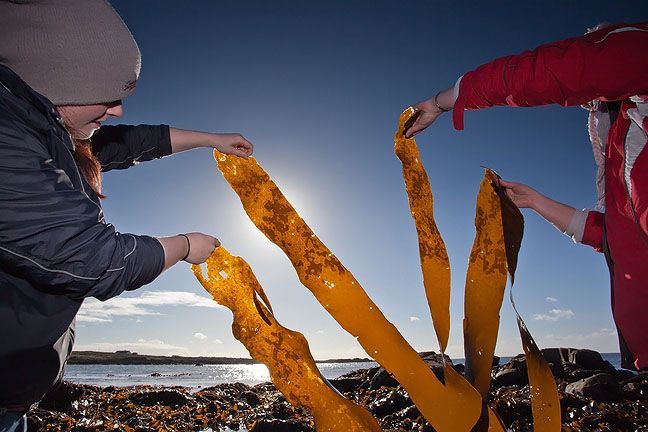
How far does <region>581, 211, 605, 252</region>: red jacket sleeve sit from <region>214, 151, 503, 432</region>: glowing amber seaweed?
116 cm

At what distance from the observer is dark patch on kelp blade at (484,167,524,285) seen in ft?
8.05

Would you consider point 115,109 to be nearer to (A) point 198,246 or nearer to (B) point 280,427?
(A) point 198,246

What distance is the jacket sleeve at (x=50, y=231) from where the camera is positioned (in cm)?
97

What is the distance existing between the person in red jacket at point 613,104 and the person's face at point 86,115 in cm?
164

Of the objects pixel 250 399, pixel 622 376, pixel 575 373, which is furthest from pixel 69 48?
pixel 622 376

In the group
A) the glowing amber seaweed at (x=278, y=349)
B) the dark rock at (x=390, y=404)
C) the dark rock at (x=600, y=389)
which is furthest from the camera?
A: the dark rock at (x=600, y=389)

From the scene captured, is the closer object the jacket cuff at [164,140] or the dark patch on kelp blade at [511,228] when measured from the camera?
the jacket cuff at [164,140]

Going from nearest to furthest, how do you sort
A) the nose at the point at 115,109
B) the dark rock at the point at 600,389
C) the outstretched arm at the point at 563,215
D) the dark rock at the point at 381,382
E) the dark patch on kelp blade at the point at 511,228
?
1. the nose at the point at 115,109
2. the outstretched arm at the point at 563,215
3. the dark patch on kelp blade at the point at 511,228
4. the dark rock at the point at 600,389
5. the dark rock at the point at 381,382

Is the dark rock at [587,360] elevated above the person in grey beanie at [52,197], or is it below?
below

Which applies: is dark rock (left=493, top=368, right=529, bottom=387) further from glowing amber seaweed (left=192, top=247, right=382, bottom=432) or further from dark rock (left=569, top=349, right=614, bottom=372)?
glowing amber seaweed (left=192, top=247, right=382, bottom=432)

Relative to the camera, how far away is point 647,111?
1373 millimetres

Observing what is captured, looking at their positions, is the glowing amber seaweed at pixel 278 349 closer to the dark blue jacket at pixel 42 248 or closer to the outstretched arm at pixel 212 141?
the outstretched arm at pixel 212 141

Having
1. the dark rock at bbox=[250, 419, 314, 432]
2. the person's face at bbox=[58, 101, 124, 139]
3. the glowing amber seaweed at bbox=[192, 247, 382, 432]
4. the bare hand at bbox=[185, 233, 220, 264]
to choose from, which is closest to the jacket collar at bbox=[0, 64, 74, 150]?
the person's face at bbox=[58, 101, 124, 139]

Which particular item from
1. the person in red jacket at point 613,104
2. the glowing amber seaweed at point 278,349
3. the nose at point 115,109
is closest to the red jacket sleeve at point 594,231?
the person in red jacket at point 613,104
